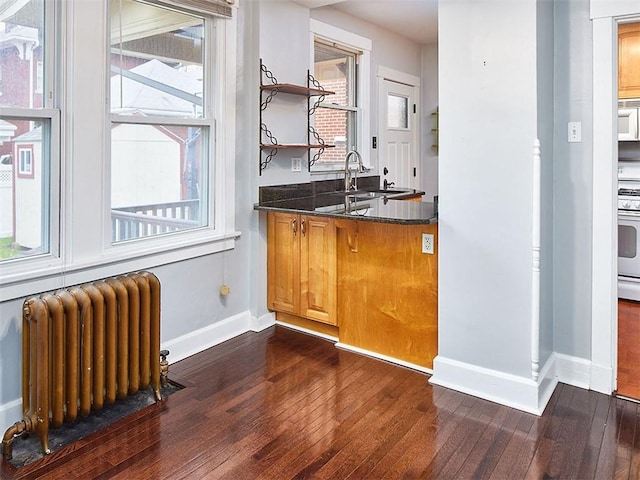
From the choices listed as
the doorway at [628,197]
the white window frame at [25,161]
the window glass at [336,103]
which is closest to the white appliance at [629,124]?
the doorway at [628,197]

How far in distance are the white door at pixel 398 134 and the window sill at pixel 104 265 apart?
257 cm

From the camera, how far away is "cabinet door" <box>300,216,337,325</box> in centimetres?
332

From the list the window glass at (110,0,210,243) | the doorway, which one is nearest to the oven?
the doorway

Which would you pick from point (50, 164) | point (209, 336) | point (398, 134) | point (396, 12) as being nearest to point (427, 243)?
point (209, 336)

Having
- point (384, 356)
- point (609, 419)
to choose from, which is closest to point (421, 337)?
point (384, 356)

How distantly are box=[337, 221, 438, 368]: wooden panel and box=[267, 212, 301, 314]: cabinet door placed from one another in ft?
1.29

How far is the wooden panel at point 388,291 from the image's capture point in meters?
2.90

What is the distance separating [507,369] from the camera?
2598 millimetres

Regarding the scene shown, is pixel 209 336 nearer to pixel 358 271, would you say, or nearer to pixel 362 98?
pixel 358 271

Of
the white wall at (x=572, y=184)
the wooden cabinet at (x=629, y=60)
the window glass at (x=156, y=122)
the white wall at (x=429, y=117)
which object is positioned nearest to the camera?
the white wall at (x=572, y=184)

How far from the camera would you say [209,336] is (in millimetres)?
3359

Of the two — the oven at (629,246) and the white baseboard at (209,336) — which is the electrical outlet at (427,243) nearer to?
the white baseboard at (209,336)

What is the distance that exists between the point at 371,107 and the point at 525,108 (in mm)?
2809

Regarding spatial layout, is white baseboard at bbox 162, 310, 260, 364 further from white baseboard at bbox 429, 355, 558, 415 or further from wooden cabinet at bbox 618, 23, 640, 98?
wooden cabinet at bbox 618, 23, 640, 98
